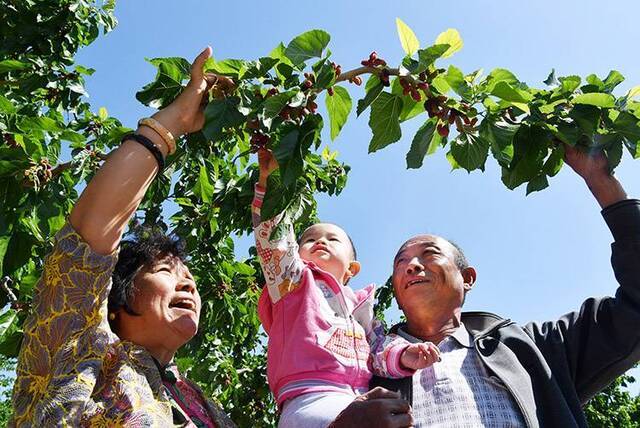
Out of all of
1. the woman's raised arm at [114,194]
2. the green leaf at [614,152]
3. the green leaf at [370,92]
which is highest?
the green leaf at [370,92]

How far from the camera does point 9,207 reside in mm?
2488

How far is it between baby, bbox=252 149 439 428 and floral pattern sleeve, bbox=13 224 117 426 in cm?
64

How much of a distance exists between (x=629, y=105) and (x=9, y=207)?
2.21 m

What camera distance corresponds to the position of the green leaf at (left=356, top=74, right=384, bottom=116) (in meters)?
1.91


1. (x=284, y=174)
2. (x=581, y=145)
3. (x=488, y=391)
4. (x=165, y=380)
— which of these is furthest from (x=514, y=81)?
(x=165, y=380)

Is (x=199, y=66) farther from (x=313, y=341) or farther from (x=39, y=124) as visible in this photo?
(x=39, y=124)

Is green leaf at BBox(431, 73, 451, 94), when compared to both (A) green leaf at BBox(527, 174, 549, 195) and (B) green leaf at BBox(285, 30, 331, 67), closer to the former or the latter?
(B) green leaf at BBox(285, 30, 331, 67)

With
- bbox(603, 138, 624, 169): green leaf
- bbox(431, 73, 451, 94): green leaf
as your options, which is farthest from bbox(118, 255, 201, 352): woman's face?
bbox(603, 138, 624, 169): green leaf

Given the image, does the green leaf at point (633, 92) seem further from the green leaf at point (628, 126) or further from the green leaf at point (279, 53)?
the green leaf at point (279, 53)

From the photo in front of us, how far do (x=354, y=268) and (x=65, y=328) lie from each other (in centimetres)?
148

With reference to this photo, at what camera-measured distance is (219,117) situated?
1.78 meters

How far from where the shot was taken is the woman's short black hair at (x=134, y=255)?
1876mm

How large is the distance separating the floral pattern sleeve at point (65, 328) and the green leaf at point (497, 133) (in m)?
1.10

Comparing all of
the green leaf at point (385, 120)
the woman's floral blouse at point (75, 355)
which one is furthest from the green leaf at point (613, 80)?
the woman's floral blouse at point (75, 355)
